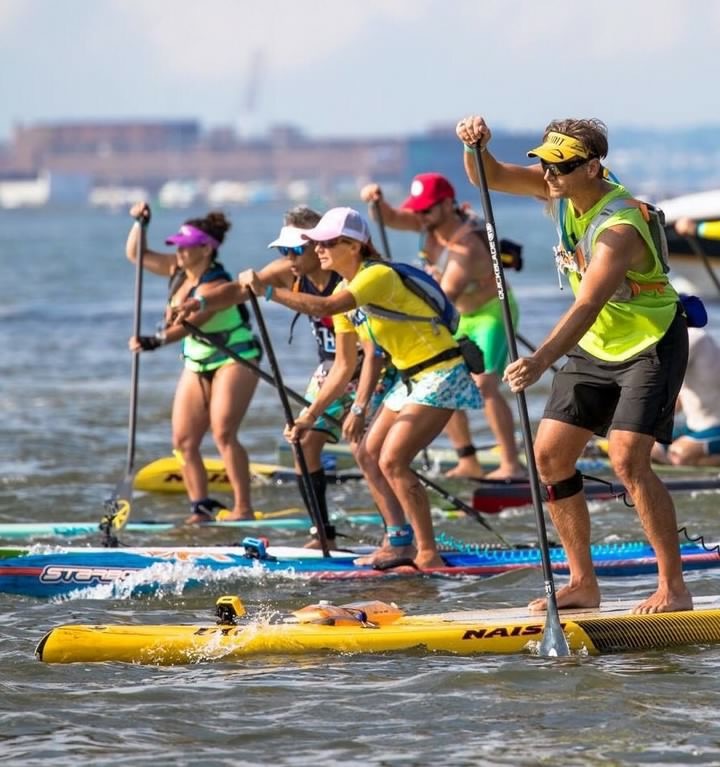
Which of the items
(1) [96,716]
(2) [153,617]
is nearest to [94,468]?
(2) [153,617]

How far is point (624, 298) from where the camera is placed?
759cm

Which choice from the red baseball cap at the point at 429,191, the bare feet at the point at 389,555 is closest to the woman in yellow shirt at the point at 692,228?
the red baseball cap at the point at 429,191

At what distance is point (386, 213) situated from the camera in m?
13.0

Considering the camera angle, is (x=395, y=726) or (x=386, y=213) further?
(x=386, y=213)

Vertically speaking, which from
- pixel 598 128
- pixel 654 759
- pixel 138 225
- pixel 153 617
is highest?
pixel 138 225

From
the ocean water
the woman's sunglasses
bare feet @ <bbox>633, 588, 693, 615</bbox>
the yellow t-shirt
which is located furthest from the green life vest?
bare feet @ <bbox>633, 588, 693, 615</bbox>

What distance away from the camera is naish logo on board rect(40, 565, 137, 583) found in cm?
953

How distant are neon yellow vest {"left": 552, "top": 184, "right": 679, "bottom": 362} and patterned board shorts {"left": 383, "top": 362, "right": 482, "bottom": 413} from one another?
1.59 m

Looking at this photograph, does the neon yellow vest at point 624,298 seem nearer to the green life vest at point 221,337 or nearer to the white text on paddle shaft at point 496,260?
the white text on paddle shaft at point 496,260

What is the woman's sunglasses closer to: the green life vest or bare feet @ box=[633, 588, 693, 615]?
the green life vest

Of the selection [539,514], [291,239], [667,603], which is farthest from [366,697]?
[291,239]

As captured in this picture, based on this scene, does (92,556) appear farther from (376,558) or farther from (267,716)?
(267,716)

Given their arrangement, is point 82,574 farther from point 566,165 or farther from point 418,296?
point 566,165

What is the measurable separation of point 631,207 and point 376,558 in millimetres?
3021
